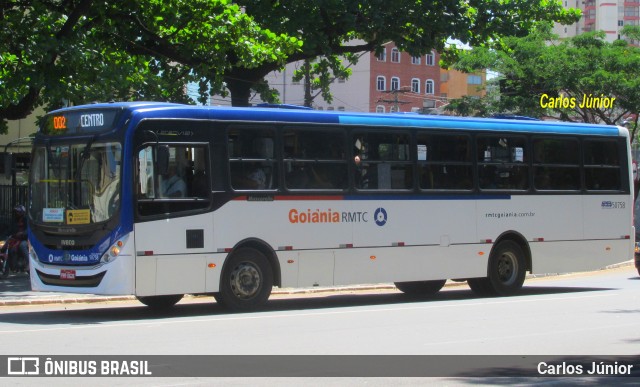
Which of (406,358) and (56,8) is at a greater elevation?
(56,8)

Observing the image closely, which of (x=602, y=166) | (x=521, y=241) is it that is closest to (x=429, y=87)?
(x=602, y=166)

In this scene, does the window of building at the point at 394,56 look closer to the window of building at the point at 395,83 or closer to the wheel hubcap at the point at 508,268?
the window of building at the point at 395,83

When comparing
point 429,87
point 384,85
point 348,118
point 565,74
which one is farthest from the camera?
point 429,87

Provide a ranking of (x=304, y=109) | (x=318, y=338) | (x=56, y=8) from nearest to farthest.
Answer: (x=318, y=338) < (x=304, y=109) < (x=56, y=8)

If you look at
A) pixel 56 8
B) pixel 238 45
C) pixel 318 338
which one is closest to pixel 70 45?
pixel 56 8

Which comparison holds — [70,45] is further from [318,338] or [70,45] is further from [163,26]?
[318,338]

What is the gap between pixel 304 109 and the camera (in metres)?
16.8

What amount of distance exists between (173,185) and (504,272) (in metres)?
7.35

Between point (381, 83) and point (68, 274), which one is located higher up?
point (381, 83)

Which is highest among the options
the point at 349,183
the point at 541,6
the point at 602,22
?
the point at 602,22

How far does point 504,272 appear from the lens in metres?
19.5

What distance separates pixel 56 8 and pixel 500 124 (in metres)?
9.85

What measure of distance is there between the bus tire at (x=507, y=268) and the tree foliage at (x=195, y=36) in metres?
7.05

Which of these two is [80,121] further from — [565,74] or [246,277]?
[565,74]
